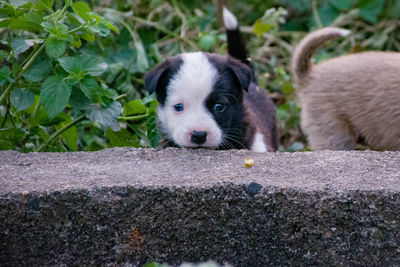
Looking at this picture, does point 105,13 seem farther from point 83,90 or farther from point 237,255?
point 237,255

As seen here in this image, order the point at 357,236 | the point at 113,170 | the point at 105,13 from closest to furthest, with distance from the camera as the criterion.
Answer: the point at 357,236
the point at 113,170
the point at 105,13

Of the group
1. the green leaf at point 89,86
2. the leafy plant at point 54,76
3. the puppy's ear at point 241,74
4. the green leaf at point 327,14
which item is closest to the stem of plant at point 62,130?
the leafy plant at point 54,76

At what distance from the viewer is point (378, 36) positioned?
664 cm

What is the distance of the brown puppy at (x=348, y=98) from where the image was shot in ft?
14.4

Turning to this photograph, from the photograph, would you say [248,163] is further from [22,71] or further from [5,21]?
[5,21]

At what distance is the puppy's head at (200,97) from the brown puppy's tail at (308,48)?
1344 mm

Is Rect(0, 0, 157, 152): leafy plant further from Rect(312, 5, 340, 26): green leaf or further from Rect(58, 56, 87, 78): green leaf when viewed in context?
Rect(312, 5, 340, 26): green leaf

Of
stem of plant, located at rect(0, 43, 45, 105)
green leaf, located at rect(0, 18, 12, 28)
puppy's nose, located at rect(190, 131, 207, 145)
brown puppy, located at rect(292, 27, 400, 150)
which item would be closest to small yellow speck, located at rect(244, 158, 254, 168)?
puppy's nose, located at rect(190, 131, 207, 145)

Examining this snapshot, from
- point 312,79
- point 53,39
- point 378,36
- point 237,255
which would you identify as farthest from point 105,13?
point 237,255

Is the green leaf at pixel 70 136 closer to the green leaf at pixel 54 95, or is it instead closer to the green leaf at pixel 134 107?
the green leaf at pixel 134 107

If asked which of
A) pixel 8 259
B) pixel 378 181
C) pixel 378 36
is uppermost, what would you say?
pixel 378 181

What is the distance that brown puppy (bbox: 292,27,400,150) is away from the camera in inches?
172

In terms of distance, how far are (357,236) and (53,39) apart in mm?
1746

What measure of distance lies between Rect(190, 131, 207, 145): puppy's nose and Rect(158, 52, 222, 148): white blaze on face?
20 millimetres
